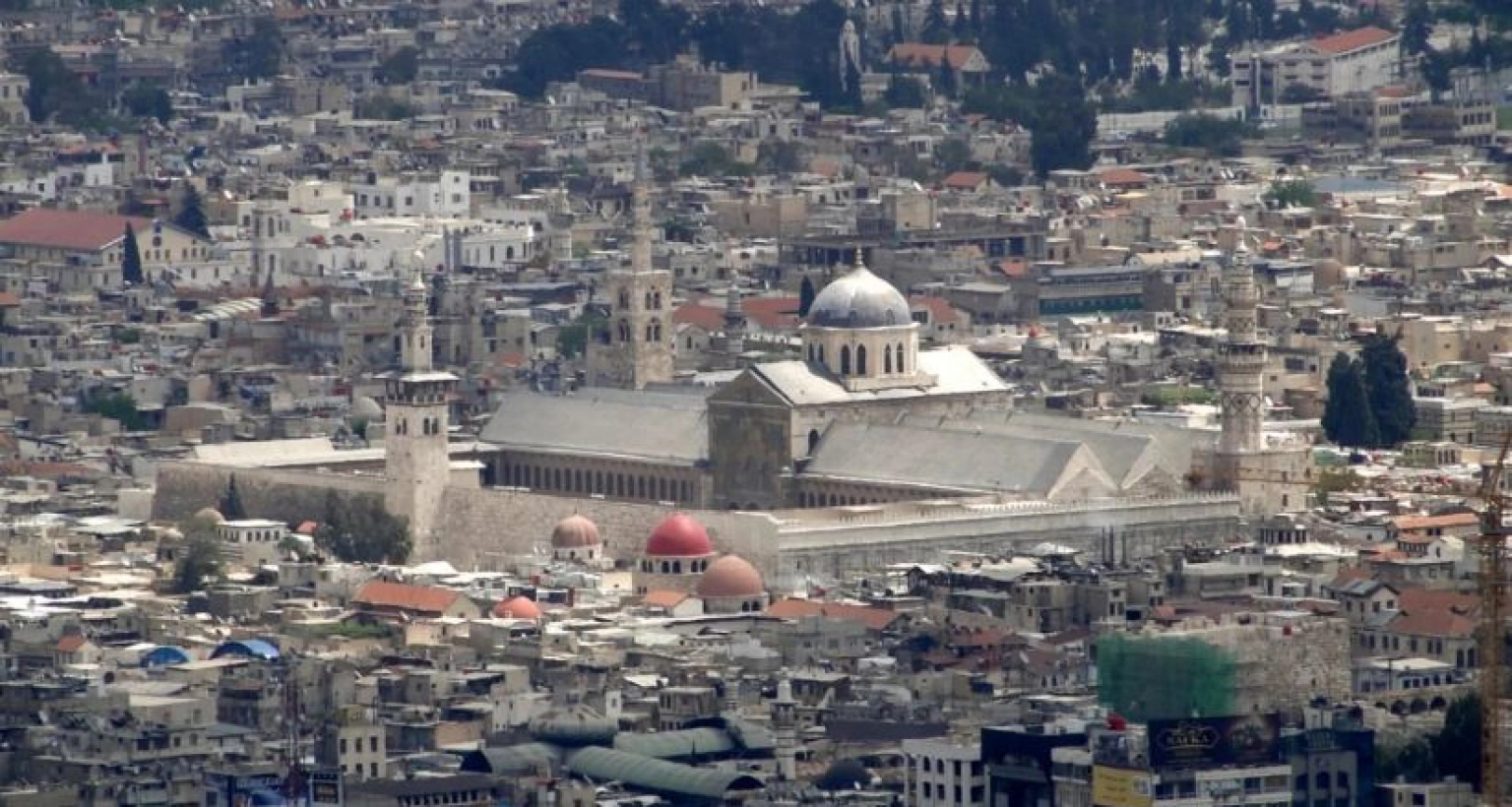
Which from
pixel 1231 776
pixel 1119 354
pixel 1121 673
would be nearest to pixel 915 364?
pixel 1119 354

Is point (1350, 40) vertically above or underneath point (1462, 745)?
above

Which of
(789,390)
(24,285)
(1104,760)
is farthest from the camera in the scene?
(24,285)

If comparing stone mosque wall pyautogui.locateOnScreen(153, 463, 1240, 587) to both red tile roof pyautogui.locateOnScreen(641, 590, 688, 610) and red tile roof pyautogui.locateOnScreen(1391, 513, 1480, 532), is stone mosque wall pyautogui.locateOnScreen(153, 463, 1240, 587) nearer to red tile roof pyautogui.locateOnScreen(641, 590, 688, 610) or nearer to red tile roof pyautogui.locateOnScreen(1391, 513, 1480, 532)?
red tile roof pyautogui.locateOnScreen(641, 590, 688, 610)

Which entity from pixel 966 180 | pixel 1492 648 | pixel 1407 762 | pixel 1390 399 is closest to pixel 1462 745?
pixel 1407 762

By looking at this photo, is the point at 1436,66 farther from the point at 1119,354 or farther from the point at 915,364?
the point at 915,364

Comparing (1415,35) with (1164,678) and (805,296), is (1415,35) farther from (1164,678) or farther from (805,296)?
(1164,678)
